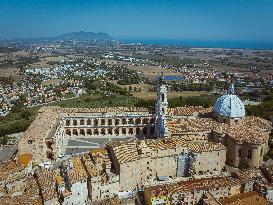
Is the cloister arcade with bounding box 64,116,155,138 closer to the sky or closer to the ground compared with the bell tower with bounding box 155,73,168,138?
closer to the ground

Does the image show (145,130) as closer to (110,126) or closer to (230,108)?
(110,126)

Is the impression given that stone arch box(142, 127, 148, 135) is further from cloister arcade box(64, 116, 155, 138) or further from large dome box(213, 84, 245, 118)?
large dome box(213, 84, 245, 118)

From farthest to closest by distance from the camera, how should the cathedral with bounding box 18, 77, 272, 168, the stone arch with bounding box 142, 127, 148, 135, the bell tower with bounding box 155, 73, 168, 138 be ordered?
the stone arch with bounding box 142, 127, 148, 135
the bell tower with bounding box 155, 73, 168, 138
the cathedral with bounding box 18, 77, 272, 168

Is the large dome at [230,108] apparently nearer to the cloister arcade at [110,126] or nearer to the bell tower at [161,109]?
the bell tower at [161,109]

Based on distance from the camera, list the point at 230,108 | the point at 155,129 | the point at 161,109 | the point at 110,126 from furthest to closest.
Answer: the point at 110,126
the point at 155,129
the point at 161,109
the point at 230,108

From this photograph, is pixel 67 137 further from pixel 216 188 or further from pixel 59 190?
pixel 216 188

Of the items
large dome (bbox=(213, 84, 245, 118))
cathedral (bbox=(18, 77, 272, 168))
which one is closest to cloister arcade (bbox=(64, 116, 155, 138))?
cathedral (bbox=(18, 77, 272, 168))

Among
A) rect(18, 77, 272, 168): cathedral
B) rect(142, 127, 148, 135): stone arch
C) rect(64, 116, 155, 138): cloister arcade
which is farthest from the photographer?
rect(142, 127, 148, 135): stone arch

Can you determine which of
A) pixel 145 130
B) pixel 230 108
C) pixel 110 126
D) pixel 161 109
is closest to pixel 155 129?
pixel 145 130

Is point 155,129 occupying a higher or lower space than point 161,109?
lower

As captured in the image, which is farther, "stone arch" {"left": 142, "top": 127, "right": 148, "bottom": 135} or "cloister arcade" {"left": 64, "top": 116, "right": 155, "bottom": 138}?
"stone arch" {"left": 142, "top": 127, "right": 148, "bottom": 135}
